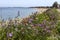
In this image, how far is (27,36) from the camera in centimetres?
595

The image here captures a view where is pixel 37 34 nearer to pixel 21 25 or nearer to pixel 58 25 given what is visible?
pixel 21 25

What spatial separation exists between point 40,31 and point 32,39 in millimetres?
567

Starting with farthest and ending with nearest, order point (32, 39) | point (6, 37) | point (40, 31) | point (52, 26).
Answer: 1. point (52, 26)
2. point (40, 31)
3. point (32, 39)
4. point (6, 37)

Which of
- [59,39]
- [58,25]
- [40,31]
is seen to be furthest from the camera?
[58,25]

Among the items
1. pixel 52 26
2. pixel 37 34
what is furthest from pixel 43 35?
pixel 52 26

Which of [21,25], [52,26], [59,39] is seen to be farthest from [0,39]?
[52,26]

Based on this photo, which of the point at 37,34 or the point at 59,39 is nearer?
the point at 37,34

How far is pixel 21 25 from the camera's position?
6.23 m

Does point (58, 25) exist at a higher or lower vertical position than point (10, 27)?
lower

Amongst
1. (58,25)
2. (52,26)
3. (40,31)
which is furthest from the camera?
(58,25)

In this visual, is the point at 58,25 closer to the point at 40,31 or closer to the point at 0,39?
the point at 40,31

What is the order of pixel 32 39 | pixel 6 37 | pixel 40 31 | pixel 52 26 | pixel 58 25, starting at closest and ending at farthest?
pixel 6 37 < pixel 32 39 < pixel 40 31 < pixel 52 26 < pixel 58 25

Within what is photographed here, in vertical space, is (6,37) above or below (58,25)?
above

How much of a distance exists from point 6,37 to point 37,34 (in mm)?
842
